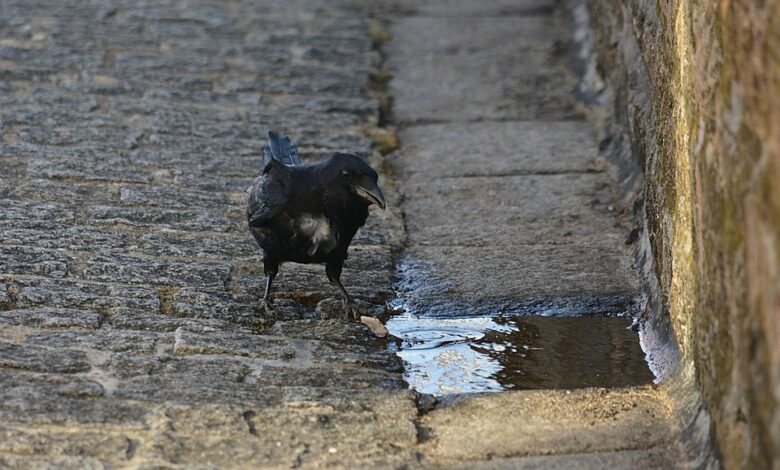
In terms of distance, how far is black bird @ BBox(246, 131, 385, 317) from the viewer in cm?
436

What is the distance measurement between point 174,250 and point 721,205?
8.35ft

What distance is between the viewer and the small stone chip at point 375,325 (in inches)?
176

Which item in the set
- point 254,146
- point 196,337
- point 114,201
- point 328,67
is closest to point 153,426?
point 196,337

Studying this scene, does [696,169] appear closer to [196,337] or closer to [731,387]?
[731,387]

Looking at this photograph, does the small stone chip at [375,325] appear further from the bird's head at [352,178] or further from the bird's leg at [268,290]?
the bird's head at [352,178]

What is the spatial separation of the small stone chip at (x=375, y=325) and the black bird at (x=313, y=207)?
8 cm

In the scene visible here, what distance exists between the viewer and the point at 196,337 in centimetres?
420

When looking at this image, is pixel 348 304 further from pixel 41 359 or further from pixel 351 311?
pixel 41 359

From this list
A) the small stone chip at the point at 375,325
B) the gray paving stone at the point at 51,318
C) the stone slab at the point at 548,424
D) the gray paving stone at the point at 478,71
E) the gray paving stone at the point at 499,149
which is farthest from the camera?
the gray paving stone at the point at 478,71

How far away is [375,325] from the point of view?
4523 mm

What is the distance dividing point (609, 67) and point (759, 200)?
12.6 ft

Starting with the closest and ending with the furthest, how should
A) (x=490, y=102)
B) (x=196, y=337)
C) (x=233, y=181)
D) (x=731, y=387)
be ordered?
(x=731, y=387), (x=196, y=337), (x=233, y=181), (x=490, y=102)

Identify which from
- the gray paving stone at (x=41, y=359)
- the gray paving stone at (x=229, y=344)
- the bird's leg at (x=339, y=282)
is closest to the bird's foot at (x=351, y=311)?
the bird's leg at (x=339, y=282)

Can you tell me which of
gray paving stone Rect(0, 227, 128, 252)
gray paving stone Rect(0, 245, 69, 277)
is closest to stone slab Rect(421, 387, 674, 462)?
gray paving stone Rect(0, 245, 69, 277)
